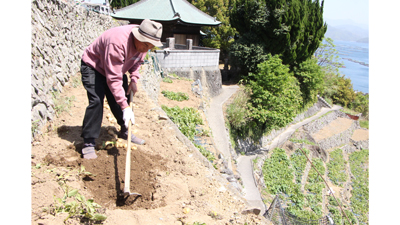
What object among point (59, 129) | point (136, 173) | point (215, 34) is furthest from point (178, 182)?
point (215, 34)

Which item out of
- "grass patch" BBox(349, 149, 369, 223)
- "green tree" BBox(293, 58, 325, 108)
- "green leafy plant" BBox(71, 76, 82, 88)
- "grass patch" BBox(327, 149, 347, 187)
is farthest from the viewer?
"green tree" BBox(293, 58, 325, 108)

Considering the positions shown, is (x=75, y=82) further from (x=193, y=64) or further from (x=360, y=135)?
(x=360, y=135)

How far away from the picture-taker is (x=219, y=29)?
23219mm

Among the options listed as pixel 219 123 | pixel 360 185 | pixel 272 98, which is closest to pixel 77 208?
pixel 219 123

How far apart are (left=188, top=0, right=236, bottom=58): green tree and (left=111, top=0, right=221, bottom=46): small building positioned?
368 centimetres

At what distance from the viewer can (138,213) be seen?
2.50 metres

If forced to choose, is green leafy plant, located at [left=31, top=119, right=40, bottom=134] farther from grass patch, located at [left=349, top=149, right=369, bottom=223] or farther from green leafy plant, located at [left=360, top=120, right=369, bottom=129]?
green leafy plant, located at [left=360, top=120, right=369, bottom=129]

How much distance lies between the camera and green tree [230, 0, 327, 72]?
718 inches

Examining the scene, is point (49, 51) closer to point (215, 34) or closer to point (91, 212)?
point (91, 212)

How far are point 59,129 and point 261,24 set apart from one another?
1720 centimetres

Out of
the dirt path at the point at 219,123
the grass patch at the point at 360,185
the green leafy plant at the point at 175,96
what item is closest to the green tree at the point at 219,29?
the dirt path at the point at 219,123

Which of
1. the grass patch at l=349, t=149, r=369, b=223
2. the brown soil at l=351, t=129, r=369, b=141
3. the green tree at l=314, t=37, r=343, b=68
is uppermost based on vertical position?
the green tree at l=314, t=37, r=343, b=68

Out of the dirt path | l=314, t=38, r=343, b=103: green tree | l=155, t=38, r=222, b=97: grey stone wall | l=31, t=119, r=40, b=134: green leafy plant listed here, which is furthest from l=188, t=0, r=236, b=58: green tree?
l=31, t=119, r=40, b=134: green leafy plant

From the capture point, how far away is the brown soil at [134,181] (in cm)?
245
